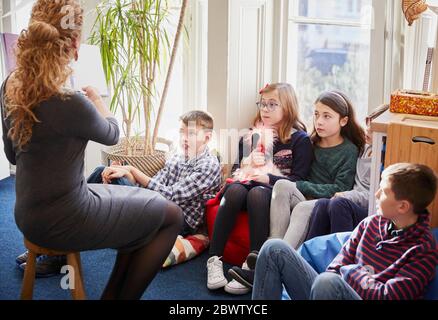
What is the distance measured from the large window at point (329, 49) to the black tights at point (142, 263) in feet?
4.94

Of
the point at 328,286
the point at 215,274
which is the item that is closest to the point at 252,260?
the point at 215,274

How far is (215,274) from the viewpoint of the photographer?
2.45 metres

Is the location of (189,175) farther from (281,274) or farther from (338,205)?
(281,274)

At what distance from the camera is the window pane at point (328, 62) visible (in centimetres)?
317

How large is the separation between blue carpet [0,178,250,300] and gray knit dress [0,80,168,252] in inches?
21.2

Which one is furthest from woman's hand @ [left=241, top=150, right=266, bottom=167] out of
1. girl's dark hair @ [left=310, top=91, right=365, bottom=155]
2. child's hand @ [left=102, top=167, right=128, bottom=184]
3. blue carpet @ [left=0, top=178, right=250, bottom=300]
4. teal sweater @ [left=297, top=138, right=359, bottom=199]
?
child's hand @ [left=102, top=167, right=128, bottom=184]

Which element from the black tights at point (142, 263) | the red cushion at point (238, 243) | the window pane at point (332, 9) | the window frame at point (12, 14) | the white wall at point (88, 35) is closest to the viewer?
the black tights at point (142, 263)

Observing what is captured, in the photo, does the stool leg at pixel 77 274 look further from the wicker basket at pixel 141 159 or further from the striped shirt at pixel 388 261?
the wicker basket at pixel 141 159

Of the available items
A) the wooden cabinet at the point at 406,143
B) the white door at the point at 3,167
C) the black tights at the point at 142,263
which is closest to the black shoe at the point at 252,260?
the black tights at the point at 142,263

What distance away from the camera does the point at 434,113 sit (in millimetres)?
2258

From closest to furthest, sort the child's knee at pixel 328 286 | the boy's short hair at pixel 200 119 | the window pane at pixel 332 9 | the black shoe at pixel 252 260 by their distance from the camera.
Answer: the child's knee at pixel 328 286
the black shoe at pixel 252 260
the boy's short hair at pixel 200 119
the window pane at pixel 332 9
